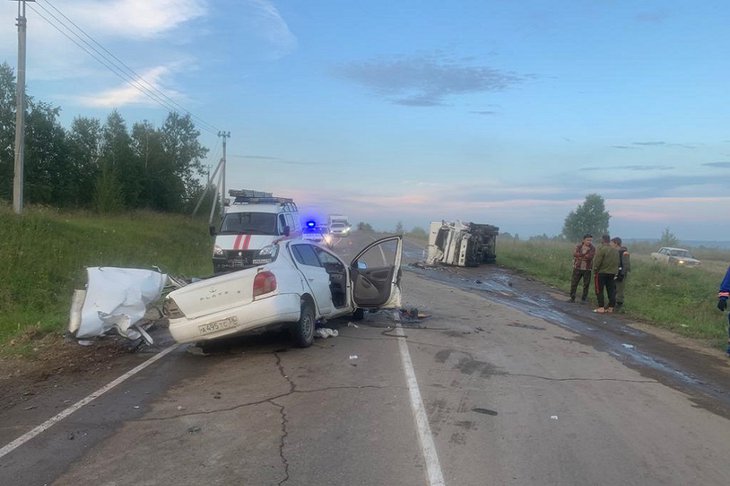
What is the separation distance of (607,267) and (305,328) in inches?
365

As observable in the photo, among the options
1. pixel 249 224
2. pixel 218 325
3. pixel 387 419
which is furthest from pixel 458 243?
pixel 387 419

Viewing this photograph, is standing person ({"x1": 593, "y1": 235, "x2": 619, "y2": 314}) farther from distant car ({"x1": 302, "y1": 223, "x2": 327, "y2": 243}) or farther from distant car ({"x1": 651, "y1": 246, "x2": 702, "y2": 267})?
distant car ({"x1": 651, "y1": 246, "x2": 702, "y2": 267})

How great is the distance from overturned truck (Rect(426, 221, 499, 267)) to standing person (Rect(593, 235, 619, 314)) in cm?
1242

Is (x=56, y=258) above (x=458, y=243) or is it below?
below

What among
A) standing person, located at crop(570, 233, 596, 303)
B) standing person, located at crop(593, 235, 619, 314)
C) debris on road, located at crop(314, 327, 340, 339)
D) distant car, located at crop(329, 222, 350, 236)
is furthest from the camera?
distant car, located at crop(329, 222, 350, 236)

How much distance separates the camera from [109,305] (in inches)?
339

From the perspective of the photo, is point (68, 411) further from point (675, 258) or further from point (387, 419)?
point (675, 258)

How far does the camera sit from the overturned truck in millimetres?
28000

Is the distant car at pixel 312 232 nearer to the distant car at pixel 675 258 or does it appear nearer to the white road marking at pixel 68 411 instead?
the white road marking at pixel 68 411

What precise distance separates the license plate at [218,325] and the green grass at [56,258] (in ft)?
10.9

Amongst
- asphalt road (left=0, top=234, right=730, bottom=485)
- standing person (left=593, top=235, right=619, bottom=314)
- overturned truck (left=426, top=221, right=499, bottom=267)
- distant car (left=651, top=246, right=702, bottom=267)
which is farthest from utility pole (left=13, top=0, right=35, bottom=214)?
distant car (left=651, top=246, right=702, bottom=267)

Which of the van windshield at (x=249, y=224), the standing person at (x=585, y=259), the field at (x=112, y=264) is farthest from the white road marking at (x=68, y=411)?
the standing person at (x=585, y=259)

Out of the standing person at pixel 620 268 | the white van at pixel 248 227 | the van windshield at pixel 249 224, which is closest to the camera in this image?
the standing person at pixel 620 268

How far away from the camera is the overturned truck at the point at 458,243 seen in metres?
28.0
